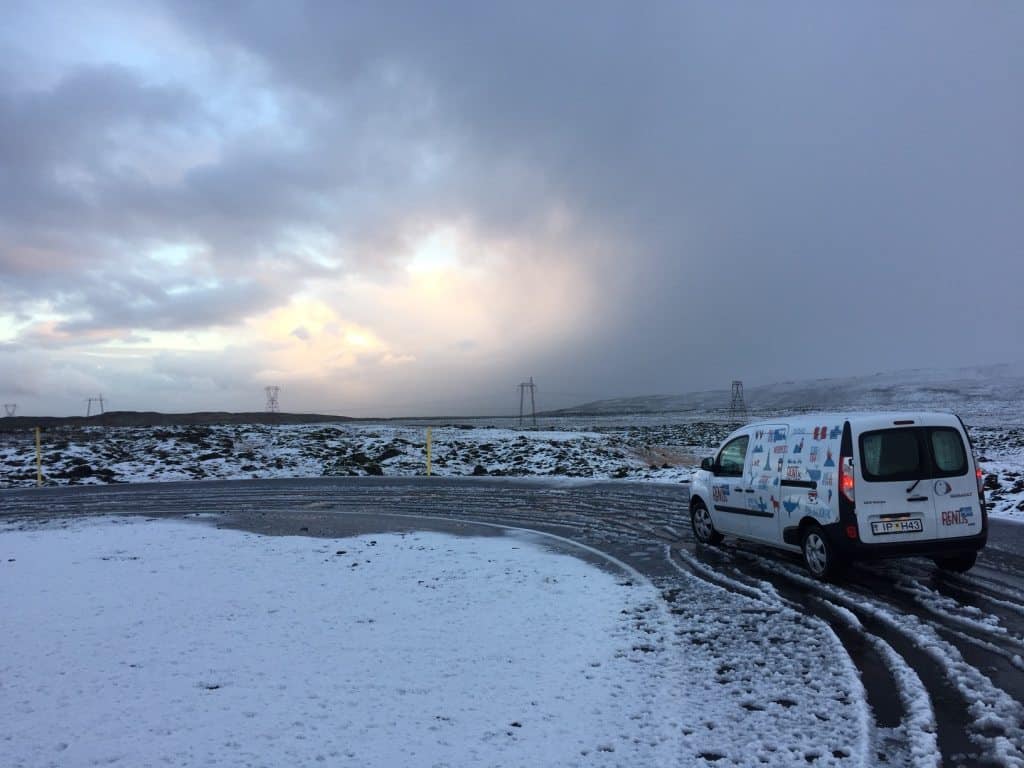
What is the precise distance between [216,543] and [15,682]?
583 cm

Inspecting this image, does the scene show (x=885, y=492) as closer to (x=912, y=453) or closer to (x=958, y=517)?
(x=912, y=453)

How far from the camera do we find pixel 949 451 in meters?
8.02

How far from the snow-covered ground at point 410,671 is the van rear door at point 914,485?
188cm

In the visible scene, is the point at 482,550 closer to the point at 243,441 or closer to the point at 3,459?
the point at 3,459

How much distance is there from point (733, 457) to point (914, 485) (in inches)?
109

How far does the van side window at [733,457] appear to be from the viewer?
1005 cm

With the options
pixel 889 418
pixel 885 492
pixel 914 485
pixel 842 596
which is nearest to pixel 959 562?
pixel 914 485

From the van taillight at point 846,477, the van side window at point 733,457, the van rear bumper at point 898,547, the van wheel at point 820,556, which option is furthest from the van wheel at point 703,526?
the van taillight at point 846,477

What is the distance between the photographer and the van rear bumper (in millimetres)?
7688

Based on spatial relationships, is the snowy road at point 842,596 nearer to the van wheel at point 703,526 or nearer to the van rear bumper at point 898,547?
the van wheel at point 703,526

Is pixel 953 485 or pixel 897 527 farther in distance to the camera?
pixel 953 485

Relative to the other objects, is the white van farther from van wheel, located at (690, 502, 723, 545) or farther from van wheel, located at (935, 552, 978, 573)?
van wheel, located at (690, 502, 723, 545)

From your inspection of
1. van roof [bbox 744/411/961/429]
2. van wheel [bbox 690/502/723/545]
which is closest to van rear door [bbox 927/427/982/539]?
van roof [bbox 744/411/961/429]

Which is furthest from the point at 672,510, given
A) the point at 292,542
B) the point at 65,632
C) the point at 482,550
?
the point at 65,632
